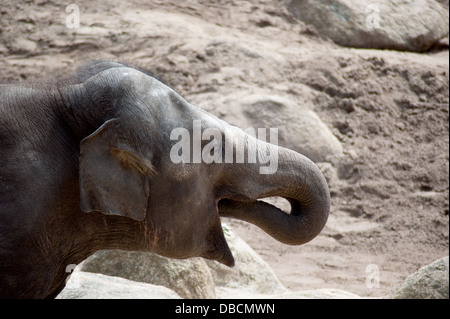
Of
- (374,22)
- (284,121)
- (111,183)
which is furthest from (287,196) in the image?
(374,22)

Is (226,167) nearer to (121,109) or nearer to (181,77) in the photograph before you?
(121,109)

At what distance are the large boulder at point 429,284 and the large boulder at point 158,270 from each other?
1.07 metres

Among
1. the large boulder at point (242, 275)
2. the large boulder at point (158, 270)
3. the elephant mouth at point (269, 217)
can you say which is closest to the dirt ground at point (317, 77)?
the large boulder at point (242, 275)

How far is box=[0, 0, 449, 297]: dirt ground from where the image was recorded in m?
7.49

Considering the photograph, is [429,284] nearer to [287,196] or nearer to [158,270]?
[158,270]

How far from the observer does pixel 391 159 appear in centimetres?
836

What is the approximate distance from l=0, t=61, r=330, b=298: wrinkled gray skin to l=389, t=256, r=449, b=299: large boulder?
1.84 metres

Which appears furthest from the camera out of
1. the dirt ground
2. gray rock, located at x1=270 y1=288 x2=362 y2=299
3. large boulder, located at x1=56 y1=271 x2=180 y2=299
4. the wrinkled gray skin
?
the dirt ground

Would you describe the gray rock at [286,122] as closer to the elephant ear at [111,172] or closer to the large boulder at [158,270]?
the large boulder at [158,270]

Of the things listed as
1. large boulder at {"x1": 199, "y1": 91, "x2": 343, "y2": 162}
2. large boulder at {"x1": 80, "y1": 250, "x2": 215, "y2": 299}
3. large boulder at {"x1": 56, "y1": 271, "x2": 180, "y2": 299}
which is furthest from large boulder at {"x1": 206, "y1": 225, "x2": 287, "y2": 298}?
large boulder at {"x1": 199, "y1": 91, "x2": 343, "y2": 162}

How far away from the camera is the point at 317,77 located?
888 cm

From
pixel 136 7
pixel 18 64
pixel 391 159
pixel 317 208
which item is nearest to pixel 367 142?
pixel 391 159

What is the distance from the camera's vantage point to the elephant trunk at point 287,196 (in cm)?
242

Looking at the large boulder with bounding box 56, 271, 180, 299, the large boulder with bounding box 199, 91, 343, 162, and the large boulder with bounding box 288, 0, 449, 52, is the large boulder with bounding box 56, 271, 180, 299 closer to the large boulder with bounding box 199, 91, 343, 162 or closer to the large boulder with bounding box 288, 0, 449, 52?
the large boulder with bounding box 199, 91, 343, 162
